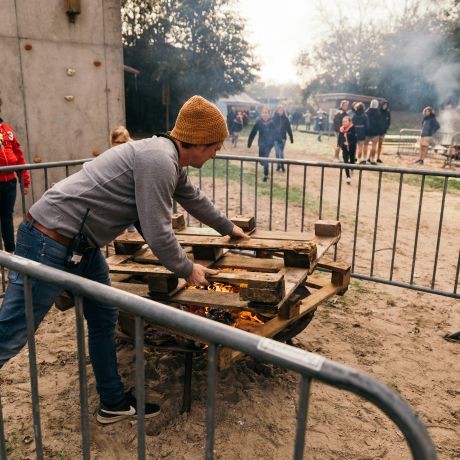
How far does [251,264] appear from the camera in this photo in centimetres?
351

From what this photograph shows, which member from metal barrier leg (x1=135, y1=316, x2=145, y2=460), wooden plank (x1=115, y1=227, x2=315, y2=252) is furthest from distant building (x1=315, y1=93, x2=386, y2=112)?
metal barrier leg (x1=135, y1=316, x2=145, y2=460)

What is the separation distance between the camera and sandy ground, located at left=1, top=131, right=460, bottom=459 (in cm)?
296

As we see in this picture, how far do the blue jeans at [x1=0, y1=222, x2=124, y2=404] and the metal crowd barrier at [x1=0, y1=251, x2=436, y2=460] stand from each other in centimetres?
57

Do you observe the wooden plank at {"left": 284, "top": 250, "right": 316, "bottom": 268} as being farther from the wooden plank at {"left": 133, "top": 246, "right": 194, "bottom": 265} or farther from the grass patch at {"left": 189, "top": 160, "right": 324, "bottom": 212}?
the grass patch at {"left": 189, "top": 160, "right": 324, "bottom": 212}

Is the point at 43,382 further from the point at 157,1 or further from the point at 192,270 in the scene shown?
the point at 157,1

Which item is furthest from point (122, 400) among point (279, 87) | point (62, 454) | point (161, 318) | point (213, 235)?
point (279, 87)

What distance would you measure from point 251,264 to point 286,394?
0.97 metres

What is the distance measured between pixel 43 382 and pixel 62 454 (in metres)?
0.82

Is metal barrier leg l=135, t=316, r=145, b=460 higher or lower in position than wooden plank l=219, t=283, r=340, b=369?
higher

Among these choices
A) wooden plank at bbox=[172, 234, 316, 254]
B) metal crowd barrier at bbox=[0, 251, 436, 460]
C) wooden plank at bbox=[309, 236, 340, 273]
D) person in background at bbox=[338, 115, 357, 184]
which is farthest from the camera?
person in background at bbox=[338, 115, 357, 184]

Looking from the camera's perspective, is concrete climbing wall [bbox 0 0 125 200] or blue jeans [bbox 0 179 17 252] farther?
concrete climbing wall [bbox 0 0 125 200]

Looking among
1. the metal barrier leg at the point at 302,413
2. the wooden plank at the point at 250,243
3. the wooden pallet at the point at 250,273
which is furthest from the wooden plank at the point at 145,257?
the metal barrier leg at the point at 302,413

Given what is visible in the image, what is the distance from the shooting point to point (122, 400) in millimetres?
3100

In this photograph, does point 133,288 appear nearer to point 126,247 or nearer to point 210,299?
point 126,247
